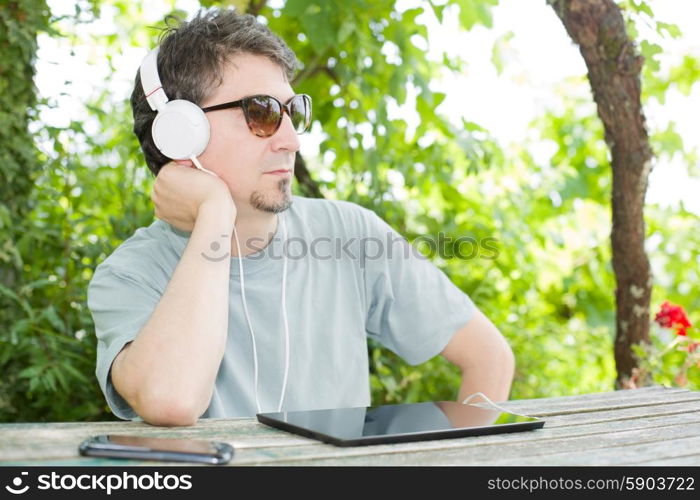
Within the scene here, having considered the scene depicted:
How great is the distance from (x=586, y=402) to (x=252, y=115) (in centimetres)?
107

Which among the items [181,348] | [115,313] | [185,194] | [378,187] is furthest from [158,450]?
[378,187]

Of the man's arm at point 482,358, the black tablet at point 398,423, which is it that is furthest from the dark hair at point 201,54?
the black tablet at point 398,423

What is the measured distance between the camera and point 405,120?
3.38m

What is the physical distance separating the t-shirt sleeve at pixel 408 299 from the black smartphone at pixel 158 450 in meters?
1.11

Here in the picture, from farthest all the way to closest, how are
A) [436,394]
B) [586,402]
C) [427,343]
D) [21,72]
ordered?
[436,394], [21,72], [427,343], [586,402]

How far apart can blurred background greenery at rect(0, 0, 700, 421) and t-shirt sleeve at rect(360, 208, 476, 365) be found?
0.83m

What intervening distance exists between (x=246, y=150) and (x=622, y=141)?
1651 mm

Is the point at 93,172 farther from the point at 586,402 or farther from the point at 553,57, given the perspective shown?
the point at 553,57

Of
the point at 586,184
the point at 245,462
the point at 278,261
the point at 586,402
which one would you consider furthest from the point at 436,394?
the point at 245,462

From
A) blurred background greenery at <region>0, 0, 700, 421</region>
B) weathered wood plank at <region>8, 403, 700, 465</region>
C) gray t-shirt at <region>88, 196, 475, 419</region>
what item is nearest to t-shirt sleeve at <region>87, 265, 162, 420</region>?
gray t-shirt at <region>88, 196, 475, 419</region>

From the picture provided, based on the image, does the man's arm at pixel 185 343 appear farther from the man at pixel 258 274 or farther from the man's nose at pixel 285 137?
the man's nose at pixel 285 137

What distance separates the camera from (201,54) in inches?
78.9

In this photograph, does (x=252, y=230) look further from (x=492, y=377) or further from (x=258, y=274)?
(x=492, y=377)

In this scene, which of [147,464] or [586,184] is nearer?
[147,464]
